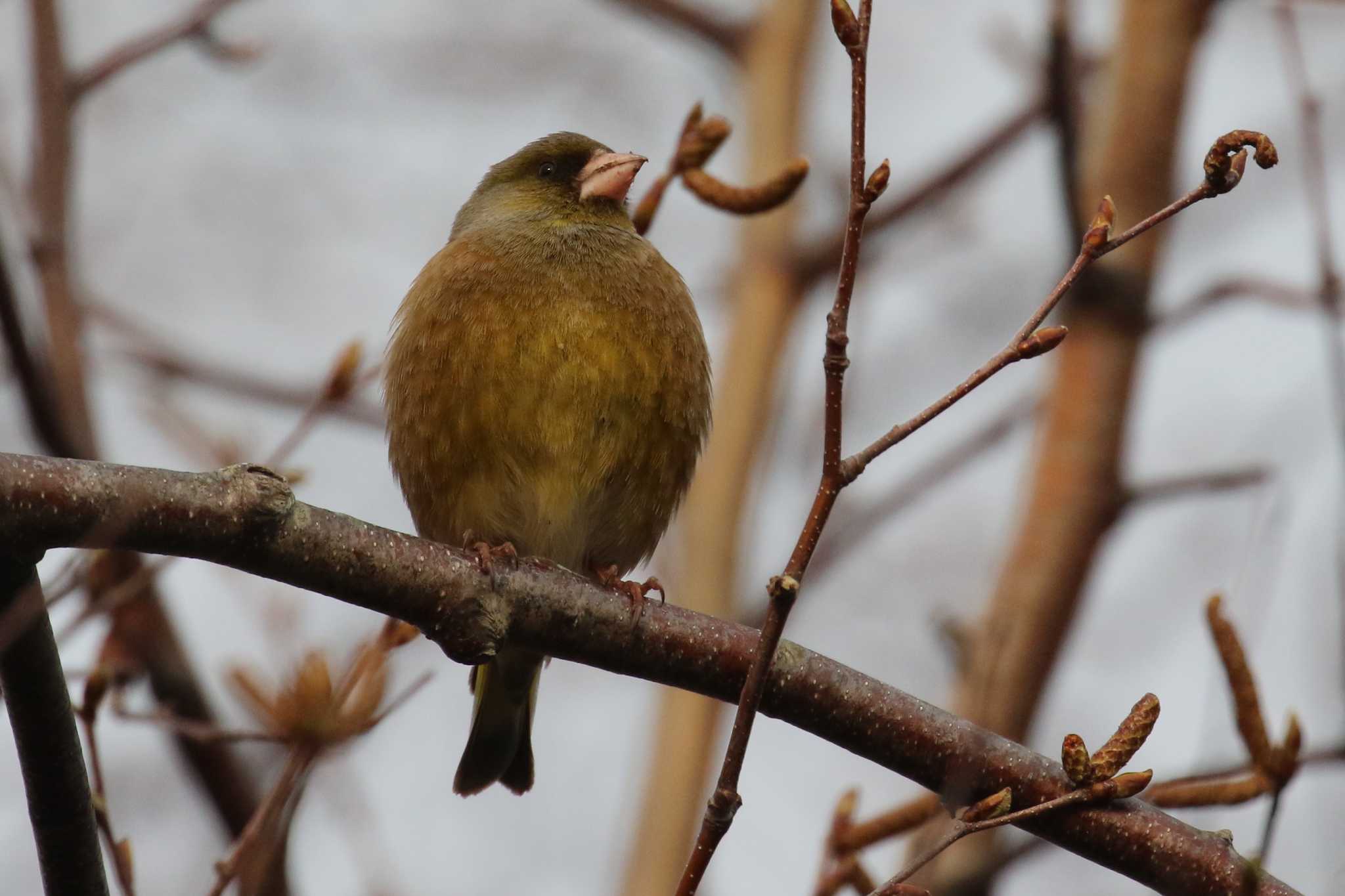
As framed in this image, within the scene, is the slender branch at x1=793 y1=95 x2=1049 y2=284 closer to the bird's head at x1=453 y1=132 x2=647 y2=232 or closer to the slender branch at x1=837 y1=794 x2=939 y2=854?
the bird's head at x1=453 y1=132 x2=647 y2=232

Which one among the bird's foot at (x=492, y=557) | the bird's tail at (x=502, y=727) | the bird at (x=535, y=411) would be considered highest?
the bird at (x=535, y=411)

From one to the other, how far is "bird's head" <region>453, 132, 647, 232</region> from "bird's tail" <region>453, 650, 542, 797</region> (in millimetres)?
1476

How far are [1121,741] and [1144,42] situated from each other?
3.84 m

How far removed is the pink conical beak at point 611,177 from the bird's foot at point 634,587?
1.36 meters

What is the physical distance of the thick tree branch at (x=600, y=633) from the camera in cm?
275

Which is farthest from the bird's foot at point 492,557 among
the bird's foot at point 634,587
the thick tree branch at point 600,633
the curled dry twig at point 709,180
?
the curled dry twig at point 709,180

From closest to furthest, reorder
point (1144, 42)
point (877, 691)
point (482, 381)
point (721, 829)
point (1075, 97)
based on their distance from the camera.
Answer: point (721, 829) < point (877, 691) < point (482, 381) < point (1075, 97) < point (1144, 42)

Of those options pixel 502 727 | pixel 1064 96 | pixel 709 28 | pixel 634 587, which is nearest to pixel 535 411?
pixel 502 727

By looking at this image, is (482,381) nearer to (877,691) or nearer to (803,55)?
(877,691)

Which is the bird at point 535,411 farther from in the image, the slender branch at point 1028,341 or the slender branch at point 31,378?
the slender branch at point 1028,341

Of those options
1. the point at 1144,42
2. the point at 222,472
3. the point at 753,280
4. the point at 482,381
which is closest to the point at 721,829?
the point at 222,472

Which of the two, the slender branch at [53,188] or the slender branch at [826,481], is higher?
the slender branch at [53,188]

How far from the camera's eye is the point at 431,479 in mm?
4559

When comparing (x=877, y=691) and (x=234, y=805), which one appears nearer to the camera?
(x=877, y=691)
